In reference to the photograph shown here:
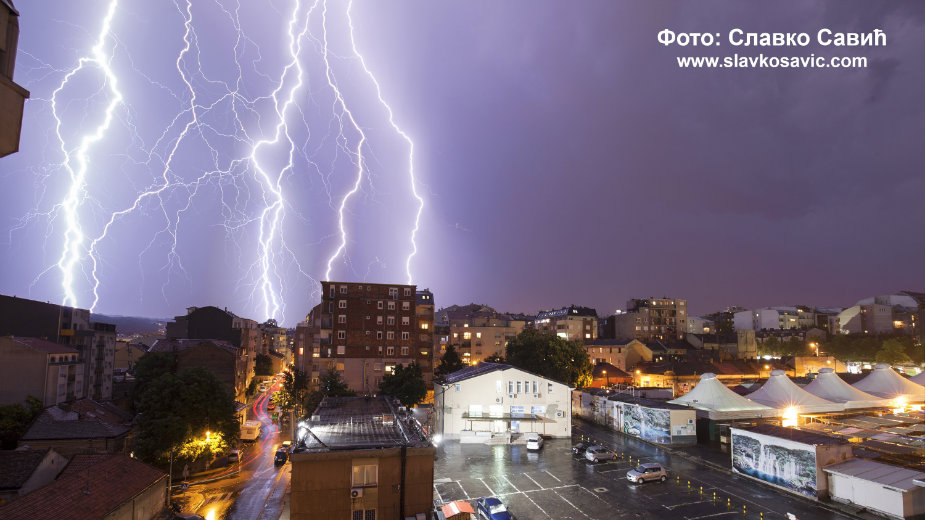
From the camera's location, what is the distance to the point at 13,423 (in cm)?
2491

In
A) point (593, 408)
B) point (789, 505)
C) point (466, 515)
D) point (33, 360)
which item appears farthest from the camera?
point (593, 408)

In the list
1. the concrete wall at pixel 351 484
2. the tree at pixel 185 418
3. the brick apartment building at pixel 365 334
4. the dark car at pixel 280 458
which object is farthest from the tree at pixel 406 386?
the concrete wall at pixel 351 484

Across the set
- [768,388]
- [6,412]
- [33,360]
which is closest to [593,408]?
[768,388]

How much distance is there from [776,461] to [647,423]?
9.74 metres

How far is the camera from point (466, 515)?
55.5ft

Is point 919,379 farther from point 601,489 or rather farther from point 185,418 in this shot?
point 185,418

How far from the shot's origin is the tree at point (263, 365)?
252ft

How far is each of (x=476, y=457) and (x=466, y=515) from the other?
10972 millimetres

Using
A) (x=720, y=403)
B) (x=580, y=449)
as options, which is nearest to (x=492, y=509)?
(x=580, y=449)

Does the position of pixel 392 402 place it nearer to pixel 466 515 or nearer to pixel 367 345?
pixel 466 515

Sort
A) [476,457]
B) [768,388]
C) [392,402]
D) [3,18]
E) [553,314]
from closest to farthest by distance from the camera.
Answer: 1. [3,18]
2. [476,457]
3. [392,402]
4. [768,388]
5. [553,314]

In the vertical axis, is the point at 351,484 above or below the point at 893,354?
below

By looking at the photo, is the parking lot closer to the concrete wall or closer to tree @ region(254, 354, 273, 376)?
the concrete wall

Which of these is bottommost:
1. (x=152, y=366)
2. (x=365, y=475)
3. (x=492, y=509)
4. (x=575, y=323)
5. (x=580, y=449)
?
(x=580, y=449)
